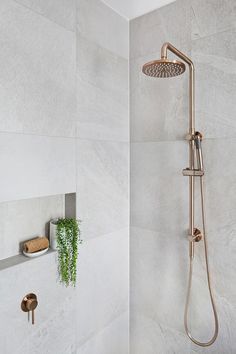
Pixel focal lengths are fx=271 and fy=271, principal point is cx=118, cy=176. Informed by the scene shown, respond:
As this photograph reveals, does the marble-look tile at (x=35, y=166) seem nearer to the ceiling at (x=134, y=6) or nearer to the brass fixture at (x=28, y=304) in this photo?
the brass fixture at (x=28, y=304)

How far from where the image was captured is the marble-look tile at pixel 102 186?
1452mm

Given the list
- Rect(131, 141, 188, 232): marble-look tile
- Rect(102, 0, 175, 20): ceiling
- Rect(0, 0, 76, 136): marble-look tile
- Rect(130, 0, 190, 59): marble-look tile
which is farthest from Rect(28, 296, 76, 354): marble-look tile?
Rect(102, 0, 175, 20): ceiling

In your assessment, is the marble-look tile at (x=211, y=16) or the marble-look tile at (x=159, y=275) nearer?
the marble-look tile at (x=211, y=16)

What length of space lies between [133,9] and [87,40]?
0.41 metres

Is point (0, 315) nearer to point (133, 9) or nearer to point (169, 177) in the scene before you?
point (169, 177)

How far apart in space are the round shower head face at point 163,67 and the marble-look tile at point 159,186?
0.42 meters

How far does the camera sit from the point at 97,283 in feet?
5.15

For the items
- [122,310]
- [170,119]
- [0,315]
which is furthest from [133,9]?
[122,310]

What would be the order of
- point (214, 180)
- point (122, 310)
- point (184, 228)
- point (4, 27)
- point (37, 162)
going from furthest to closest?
point (122, 310) → point (184, 228) → point (214, 180) → point (37, 162) → point (4, 27)

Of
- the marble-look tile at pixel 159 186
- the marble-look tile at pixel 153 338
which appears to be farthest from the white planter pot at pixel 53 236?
the marble-look tile at pixel 153 338

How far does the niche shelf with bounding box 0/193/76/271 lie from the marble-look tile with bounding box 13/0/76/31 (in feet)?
2.79

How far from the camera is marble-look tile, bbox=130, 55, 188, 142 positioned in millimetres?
1526

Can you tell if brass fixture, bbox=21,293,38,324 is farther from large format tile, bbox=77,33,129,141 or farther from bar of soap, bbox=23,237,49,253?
large format tile, bbox=77,33,129,141

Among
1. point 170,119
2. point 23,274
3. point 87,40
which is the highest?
point 87,40
